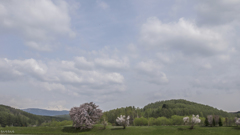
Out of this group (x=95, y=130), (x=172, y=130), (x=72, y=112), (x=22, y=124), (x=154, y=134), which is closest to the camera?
(x=154, y=134)

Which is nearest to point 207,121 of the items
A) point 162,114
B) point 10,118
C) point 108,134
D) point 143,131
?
point 143,131

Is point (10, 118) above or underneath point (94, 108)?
underneath

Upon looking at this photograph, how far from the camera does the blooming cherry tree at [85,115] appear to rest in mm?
64287

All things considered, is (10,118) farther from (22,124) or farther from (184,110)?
(184,110)

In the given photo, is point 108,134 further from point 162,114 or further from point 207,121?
point 162,114

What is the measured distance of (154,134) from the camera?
52219mm

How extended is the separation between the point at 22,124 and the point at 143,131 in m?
182

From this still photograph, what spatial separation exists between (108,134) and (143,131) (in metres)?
12.6

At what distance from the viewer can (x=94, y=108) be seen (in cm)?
7000

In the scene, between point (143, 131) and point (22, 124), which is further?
point (22, 124)

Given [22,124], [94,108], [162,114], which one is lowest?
[22,124]

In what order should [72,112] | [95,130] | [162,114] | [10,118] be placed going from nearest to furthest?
1. [95,130]
2. [72,112]
3. [162,114]
4. [10,118]

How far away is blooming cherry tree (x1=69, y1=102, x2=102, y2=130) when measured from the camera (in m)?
64.3

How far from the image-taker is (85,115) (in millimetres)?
66000
